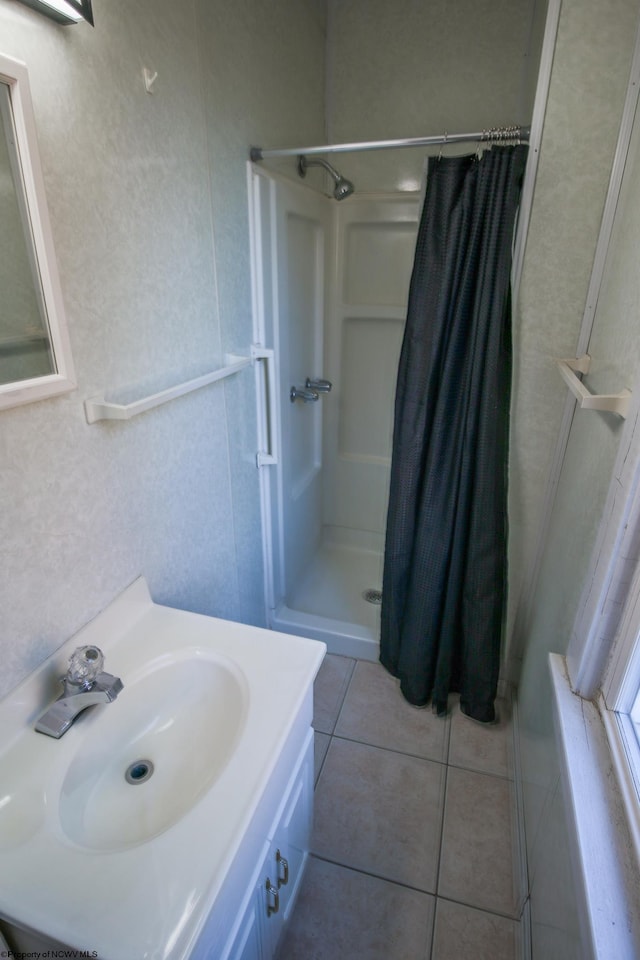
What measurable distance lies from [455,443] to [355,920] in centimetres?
135

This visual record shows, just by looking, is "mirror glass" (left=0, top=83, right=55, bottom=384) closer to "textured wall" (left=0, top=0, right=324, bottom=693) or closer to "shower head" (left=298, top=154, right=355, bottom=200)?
"textured wall" (left=0, top=0, right=324, bottom=693)

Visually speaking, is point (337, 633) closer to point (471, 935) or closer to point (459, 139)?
point (471, 935)

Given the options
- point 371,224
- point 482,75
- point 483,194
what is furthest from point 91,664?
point 482,75

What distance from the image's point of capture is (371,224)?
7.23ft

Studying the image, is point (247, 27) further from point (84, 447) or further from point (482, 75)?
point (84, 447)

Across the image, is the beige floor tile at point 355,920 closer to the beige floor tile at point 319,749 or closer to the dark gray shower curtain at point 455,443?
the beige floor tile at point 319,749

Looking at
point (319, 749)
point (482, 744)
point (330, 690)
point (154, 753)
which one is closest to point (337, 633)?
point (330, 690)

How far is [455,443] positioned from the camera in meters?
1.59

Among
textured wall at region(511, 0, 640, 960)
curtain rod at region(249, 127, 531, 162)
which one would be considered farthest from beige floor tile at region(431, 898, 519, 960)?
curtain rod at region(249, 127, 531, 162)

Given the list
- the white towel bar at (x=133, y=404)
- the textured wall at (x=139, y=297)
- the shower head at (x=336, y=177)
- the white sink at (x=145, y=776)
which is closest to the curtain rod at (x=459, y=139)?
the shower head at (x=336, y=177)

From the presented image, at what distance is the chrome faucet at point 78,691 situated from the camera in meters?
0.86

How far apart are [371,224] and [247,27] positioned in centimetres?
95

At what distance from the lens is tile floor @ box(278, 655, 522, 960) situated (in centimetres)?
126

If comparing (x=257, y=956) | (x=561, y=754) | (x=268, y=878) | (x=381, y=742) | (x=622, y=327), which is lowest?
(x=381, y=742)
